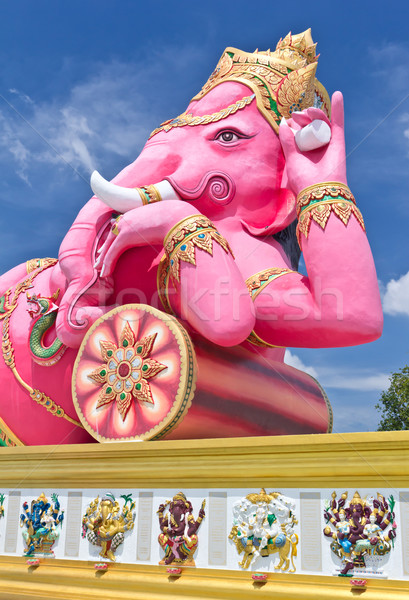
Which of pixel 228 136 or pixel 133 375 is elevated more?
pixel 228 136

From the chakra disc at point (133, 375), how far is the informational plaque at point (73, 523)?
372 millimetres

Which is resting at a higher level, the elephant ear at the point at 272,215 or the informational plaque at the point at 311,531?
the elephant ear at the point at 272,215

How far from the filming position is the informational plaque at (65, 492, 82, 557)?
3.51 meters

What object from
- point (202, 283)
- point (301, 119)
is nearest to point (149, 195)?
point (202, 283)

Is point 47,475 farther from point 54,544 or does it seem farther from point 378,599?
point 378,599

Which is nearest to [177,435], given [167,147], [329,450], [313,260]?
[329,450]

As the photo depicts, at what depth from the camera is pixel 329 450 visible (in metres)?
2.87

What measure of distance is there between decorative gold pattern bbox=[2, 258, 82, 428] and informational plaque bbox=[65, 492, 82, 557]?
2.92ft

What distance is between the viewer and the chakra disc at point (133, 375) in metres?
3.59

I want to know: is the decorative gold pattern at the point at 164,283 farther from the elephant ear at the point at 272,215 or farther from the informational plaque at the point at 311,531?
the informational plaque at the point at 311,531

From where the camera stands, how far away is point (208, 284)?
3750mm

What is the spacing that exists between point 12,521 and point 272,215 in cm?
268

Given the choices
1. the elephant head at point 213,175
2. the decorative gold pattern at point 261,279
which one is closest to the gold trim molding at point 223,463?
the elephant head at point 213,175

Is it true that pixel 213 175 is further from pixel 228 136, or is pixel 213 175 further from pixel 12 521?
pixel 12 521
